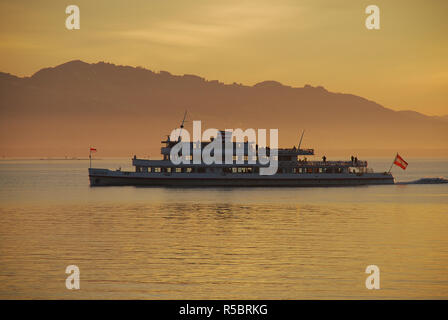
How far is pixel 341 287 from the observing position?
27516 mm

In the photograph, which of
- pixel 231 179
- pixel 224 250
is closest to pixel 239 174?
pixel 231 179

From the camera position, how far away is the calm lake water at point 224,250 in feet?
Result: 89.4

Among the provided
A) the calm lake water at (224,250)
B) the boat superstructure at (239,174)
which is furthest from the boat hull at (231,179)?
the calm lake water at (224,250)

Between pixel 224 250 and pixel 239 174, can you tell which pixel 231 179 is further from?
pixel 224 250

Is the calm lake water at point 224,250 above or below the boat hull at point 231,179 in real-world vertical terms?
below

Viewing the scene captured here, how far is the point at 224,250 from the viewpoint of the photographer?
3688 centimetres

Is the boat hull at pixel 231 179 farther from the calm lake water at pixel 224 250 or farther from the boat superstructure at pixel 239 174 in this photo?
the calm lake water at pixel 224 250

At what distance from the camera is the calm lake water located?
89.4ft

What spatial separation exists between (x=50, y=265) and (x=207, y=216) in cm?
2565

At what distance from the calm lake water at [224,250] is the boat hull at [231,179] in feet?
96.5
